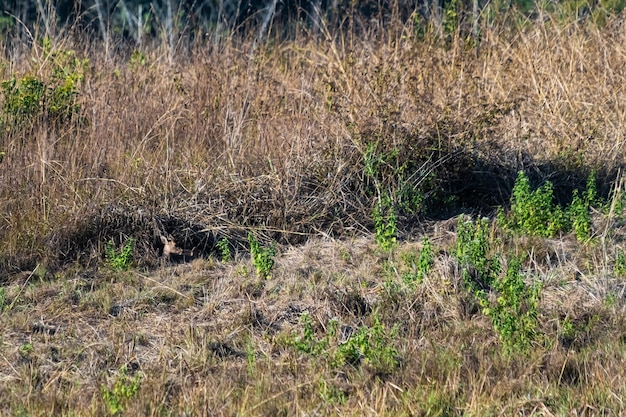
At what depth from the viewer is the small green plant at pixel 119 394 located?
404 centimetres

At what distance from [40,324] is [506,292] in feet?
8.24

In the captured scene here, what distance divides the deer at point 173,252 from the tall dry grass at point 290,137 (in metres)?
0.08

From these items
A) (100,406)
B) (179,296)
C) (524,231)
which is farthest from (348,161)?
(100,406)

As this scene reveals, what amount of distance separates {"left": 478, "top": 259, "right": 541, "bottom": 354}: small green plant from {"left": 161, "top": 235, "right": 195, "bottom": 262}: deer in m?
2.03

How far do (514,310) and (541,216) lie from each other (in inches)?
61.2

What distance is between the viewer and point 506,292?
5004mm

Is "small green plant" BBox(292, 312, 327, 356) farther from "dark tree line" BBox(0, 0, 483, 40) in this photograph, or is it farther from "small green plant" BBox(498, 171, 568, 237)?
"dark tree line" BBox(0, 0, 483, 40)

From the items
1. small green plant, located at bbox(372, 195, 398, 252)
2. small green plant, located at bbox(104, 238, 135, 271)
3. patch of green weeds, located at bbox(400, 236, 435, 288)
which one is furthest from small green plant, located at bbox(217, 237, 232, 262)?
patch of green weeds, located at bbox(400, 236, 435, 288)

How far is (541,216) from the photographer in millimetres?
6336

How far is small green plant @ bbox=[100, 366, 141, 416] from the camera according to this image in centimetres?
404

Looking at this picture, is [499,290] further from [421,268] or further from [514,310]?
[421,268]

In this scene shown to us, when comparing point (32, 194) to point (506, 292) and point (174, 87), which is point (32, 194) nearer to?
point (174, 87)

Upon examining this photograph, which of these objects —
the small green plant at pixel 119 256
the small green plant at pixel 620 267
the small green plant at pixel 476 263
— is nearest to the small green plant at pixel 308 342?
the small green plant at pixel 476 263

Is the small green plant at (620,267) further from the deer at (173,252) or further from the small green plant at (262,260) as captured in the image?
the deer at (173,252)
